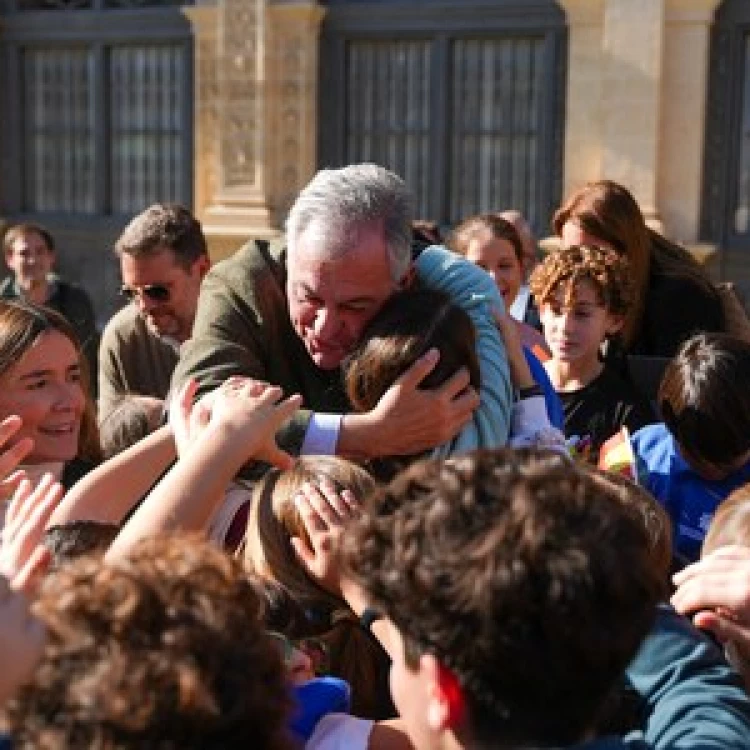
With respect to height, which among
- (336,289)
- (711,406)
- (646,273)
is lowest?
(711,406)

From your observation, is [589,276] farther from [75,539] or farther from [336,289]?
[75,539]

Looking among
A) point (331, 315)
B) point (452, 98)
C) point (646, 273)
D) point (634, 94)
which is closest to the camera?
point (331, 315)

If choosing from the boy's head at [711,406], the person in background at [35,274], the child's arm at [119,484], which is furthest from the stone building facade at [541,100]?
the child's arm at [119,484]

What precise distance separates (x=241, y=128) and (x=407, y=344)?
24.2 ft

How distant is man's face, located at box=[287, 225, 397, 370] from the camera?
7.19 feet

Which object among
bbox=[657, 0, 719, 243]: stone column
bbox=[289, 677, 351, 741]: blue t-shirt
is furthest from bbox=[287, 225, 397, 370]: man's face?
bbox=[657, 0, 719, 243]: stone column

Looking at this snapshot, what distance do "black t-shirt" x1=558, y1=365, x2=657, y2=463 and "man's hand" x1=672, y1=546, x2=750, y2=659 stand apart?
1.66 metres

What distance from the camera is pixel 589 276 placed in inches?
138

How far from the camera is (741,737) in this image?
1528 millimetres

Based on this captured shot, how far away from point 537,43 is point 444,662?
8.06 metres

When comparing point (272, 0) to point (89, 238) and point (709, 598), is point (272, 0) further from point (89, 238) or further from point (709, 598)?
point (709, 598)

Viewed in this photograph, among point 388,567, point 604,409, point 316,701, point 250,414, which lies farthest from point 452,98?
point 388,567

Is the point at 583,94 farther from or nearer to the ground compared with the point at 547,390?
farther from the ground

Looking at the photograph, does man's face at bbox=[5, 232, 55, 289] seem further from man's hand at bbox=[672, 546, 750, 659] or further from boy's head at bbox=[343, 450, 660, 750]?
boy's head at bbox=[343, 450, 660, 750]
